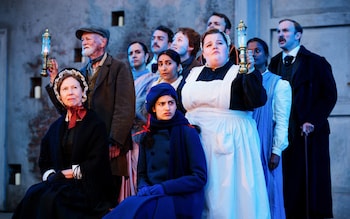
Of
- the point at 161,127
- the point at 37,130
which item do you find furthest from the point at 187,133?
the point at 37,130

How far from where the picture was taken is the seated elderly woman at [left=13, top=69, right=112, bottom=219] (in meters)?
4.67

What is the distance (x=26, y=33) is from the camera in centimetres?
831

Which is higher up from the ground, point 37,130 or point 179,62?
point 179,62

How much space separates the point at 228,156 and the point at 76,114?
51.1 inches

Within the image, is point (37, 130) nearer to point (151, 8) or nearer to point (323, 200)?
point (151, 8)

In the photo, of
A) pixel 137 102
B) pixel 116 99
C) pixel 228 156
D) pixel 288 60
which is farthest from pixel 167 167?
pixel 288 60

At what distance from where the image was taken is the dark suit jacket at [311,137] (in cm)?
546

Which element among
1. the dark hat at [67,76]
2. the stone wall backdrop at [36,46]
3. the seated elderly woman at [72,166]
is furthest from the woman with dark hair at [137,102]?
the stone wall backdrop at [36,46]

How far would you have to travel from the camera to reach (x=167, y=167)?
429cm

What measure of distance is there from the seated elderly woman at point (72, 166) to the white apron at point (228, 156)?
0.86m

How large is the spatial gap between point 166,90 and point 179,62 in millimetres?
858

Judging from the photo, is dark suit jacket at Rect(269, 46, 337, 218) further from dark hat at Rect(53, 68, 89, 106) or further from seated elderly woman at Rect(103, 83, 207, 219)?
dark hat at Rect(53, 68, 89, 106)

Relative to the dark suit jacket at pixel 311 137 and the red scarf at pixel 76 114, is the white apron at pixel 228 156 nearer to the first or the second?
the red scarf at pixel 76 114

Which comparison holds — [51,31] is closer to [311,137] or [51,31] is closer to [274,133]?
[311,137]
